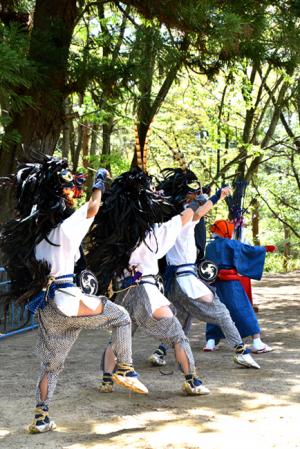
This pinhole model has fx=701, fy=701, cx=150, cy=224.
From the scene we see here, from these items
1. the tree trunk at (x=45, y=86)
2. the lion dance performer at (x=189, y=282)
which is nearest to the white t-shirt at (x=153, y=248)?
the lion dance performer at (x=189, y=282)

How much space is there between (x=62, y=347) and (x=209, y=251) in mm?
3331

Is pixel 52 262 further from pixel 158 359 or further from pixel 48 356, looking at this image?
pixel 158 359

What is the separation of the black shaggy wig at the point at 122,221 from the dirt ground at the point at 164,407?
1.09 metres

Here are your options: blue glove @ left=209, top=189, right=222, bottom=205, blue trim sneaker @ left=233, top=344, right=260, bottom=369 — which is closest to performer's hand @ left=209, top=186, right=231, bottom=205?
blue glove @ left=209, top=189, right=222, bottom=205

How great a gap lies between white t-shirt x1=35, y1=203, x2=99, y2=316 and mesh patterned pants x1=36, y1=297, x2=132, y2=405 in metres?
0.09

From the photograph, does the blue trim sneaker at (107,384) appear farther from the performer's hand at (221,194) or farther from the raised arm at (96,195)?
the performer's hand at (221,194)

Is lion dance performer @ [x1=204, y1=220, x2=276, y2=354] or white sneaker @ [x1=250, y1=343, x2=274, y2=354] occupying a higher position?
lion dance performer @ [x1=204, y1=220, x2=276, y2=354]

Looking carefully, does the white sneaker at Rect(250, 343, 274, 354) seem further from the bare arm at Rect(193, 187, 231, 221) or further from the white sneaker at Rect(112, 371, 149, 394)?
the white sneaker at Rect(112, 371, 149, 394)

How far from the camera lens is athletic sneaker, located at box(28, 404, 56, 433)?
198 inches

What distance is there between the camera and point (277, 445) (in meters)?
4.53

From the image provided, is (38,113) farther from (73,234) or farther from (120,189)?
(73,234)

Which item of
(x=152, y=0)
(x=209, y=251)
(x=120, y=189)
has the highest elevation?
(x=152, y=0)

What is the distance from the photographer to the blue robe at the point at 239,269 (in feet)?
26.2

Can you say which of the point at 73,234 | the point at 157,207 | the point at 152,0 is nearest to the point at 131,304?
the point at 157,207
